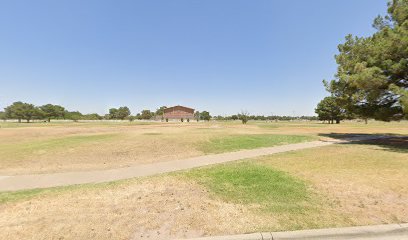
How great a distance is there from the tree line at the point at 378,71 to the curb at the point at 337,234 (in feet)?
43.4

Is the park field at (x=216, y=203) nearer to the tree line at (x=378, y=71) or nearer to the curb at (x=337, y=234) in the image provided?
the curb at (x=337, y=234)

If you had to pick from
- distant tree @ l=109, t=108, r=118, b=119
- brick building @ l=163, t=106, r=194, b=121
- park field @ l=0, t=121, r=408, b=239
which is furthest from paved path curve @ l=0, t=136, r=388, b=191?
distant tree @ l=109, t=108, r=118, b=119

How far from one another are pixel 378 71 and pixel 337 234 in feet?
56.1

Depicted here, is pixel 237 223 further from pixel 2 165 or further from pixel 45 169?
pixel 2 165

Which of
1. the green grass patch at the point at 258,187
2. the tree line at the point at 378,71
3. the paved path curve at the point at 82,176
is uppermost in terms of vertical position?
the tree line at the point at 378,71

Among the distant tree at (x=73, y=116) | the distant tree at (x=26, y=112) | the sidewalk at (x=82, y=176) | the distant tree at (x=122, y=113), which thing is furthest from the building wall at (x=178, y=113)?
the sidewalk at (x=82, y=176)

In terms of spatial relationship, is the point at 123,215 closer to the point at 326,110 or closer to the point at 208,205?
the point at 208,205

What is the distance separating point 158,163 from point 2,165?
683cm

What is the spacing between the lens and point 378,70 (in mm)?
16719

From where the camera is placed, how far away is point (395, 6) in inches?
759

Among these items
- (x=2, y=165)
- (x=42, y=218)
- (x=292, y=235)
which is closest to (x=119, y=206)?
(x=42, y=218)

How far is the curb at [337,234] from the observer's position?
3863 mm

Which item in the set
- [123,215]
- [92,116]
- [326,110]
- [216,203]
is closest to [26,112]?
[92,116]

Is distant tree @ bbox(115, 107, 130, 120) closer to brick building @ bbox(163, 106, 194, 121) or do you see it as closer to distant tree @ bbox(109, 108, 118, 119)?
distant tree @ bbox(109, 108, 118, 119)
